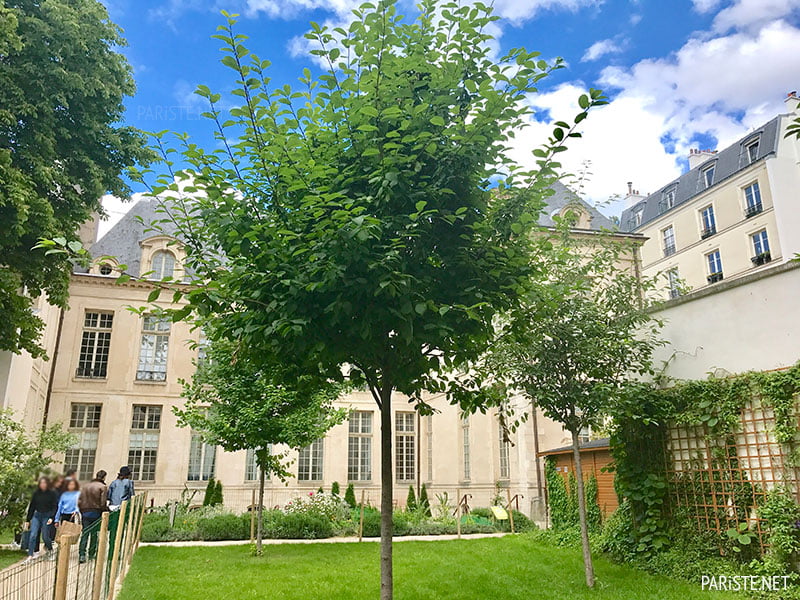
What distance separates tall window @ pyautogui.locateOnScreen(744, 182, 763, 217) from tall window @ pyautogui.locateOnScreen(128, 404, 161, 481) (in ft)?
95.0

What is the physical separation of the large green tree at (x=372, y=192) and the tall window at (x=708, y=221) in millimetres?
29998

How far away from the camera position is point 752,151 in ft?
93.2

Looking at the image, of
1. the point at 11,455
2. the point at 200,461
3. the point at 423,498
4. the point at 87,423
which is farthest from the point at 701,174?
the point at 11,455

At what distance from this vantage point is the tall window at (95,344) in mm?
22734

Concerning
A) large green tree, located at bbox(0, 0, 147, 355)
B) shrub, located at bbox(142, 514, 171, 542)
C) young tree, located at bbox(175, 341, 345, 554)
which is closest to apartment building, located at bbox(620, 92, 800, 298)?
young tree, located at bbox(175, 341, 345, 554)

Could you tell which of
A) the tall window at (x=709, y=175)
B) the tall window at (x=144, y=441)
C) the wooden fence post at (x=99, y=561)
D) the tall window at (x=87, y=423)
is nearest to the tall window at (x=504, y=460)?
the tall window at (x=144, y=441)

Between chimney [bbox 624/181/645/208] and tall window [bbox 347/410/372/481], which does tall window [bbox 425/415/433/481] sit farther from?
chimney [bbox 624/181/645/208]

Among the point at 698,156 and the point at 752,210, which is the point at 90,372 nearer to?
the point at 752,210

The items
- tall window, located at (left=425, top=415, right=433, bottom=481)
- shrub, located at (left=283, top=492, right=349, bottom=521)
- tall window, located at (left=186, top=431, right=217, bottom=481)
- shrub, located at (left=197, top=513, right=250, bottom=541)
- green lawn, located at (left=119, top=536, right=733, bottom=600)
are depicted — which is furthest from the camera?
tall window, located at (left=425, top=415, right=433, bottom=481)

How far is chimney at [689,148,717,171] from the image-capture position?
1297 inches

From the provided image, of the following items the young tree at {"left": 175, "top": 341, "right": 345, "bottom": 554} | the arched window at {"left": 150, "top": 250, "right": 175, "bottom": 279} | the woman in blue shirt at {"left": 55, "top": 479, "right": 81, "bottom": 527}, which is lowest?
the woman in blue shirt at {"left": 55, "top": 479, "right": 81, "bottom": 527}

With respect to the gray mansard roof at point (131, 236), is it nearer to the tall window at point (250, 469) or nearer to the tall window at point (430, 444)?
the tall window at point (250, 469)

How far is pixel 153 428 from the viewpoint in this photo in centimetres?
2295

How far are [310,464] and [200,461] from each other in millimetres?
4348
